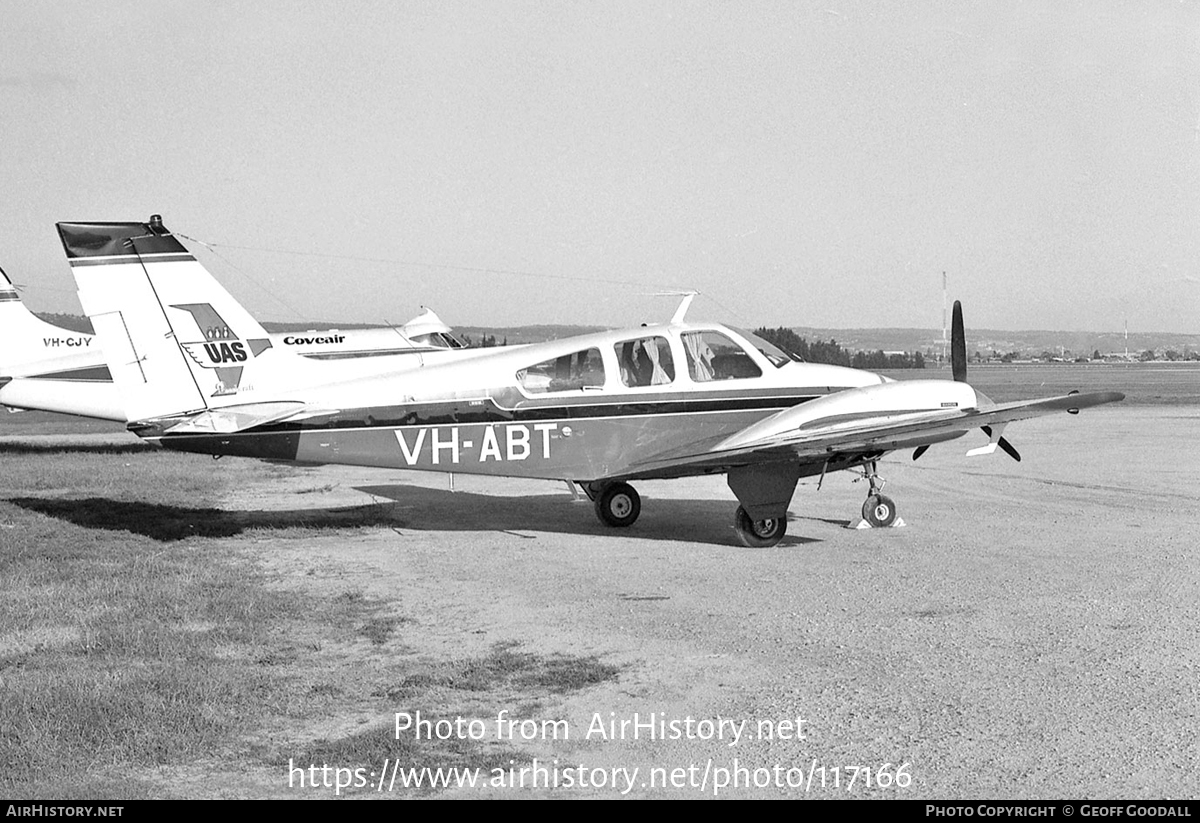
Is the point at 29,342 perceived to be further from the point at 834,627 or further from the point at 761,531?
the point at 834,627

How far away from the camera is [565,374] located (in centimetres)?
1249

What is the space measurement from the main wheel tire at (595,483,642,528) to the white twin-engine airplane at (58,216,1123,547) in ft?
3.32

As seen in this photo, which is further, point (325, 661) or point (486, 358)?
point (486, 358)

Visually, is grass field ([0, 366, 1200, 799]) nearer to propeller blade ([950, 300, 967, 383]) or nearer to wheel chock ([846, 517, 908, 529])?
wheel chock ([846, 517, 908, 529])

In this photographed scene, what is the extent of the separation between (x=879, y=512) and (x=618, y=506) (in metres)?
3.00

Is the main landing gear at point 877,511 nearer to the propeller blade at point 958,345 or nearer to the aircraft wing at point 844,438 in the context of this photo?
the aircraft wing at point 844,438

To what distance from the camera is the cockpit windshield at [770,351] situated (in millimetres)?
12930

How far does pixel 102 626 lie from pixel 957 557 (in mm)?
7530

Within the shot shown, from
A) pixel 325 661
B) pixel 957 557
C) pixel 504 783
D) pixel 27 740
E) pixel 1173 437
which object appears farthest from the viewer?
pixel 1173 437

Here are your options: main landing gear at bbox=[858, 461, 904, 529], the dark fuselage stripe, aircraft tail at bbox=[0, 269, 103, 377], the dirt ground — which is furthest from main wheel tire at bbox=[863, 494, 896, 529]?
aircraft tail at bbox=[0, 269, 103, 377]

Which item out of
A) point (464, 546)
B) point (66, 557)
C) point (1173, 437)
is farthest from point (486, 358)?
point (1173, 437)

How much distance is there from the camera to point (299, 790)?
5414 millimetres
